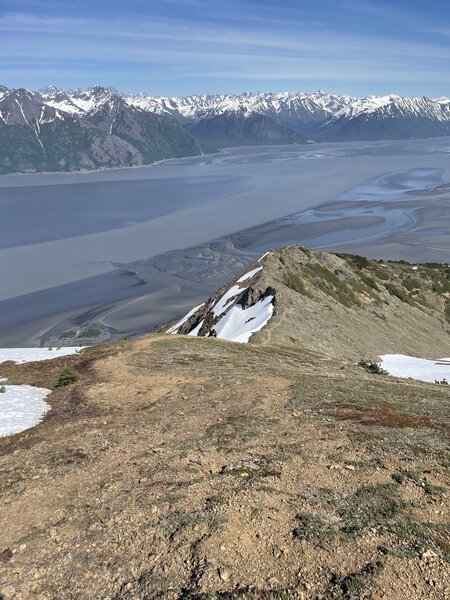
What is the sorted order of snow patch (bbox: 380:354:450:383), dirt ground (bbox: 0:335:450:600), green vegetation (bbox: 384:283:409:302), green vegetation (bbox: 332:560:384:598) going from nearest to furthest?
green vegetation (bbox: 332:560:384:598) < dirt ground (bbox: 0:335:450:600) < snow patch (bbox: 380:354:450:383) < green vegetation (bbox: 384:283:409:302)

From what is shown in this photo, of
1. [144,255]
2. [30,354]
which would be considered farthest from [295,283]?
[144,255]

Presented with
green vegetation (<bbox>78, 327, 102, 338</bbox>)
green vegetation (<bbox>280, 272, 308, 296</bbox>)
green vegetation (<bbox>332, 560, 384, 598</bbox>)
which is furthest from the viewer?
green vegetation (<bbox>78, 327, 102, 338</bbox>)

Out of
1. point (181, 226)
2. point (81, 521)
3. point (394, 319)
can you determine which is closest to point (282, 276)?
point (394, 319)

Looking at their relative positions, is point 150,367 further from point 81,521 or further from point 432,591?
point 432,591

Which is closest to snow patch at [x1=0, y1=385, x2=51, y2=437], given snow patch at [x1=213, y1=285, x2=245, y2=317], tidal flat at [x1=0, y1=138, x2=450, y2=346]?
snow patch at [x1=213, y1=285, x2=245, y2=317]

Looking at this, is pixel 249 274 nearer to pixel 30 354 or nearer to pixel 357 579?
pixel 30 354

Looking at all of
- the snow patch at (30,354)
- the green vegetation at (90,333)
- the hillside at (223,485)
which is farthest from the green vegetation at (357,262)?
the snow patch at (30,354)

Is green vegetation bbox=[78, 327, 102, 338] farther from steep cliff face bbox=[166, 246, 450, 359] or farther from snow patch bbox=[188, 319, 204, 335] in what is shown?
snow patch bbox=[188, 319, 204, 335]
